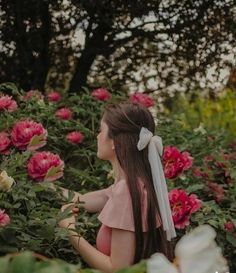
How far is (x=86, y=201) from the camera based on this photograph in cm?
328

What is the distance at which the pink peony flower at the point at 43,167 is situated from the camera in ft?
10.2

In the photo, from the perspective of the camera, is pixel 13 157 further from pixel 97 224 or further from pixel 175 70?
pixel 175 70

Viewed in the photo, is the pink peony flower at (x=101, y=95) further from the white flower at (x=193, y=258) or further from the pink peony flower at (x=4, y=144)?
the white flower at (x=193, y=258)

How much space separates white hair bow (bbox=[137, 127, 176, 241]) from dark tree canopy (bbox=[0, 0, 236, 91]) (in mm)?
2853

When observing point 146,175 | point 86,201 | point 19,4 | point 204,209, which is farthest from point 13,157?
point 19,4

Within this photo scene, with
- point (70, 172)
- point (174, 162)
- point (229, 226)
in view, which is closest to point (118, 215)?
point (174, 162)

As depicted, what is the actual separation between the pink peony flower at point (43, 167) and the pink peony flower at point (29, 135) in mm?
204

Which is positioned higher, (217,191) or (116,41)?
(116,41)

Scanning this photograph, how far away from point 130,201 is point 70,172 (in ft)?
4.56

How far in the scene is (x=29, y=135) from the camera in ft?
11.1

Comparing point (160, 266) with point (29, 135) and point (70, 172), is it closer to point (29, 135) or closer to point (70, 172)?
point (29, 135)

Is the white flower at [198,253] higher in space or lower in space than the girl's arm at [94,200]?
higher

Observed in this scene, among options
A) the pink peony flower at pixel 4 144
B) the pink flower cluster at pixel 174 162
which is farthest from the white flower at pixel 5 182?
the pink flower cluster at pixel 174 162

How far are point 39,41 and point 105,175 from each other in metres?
2.25
